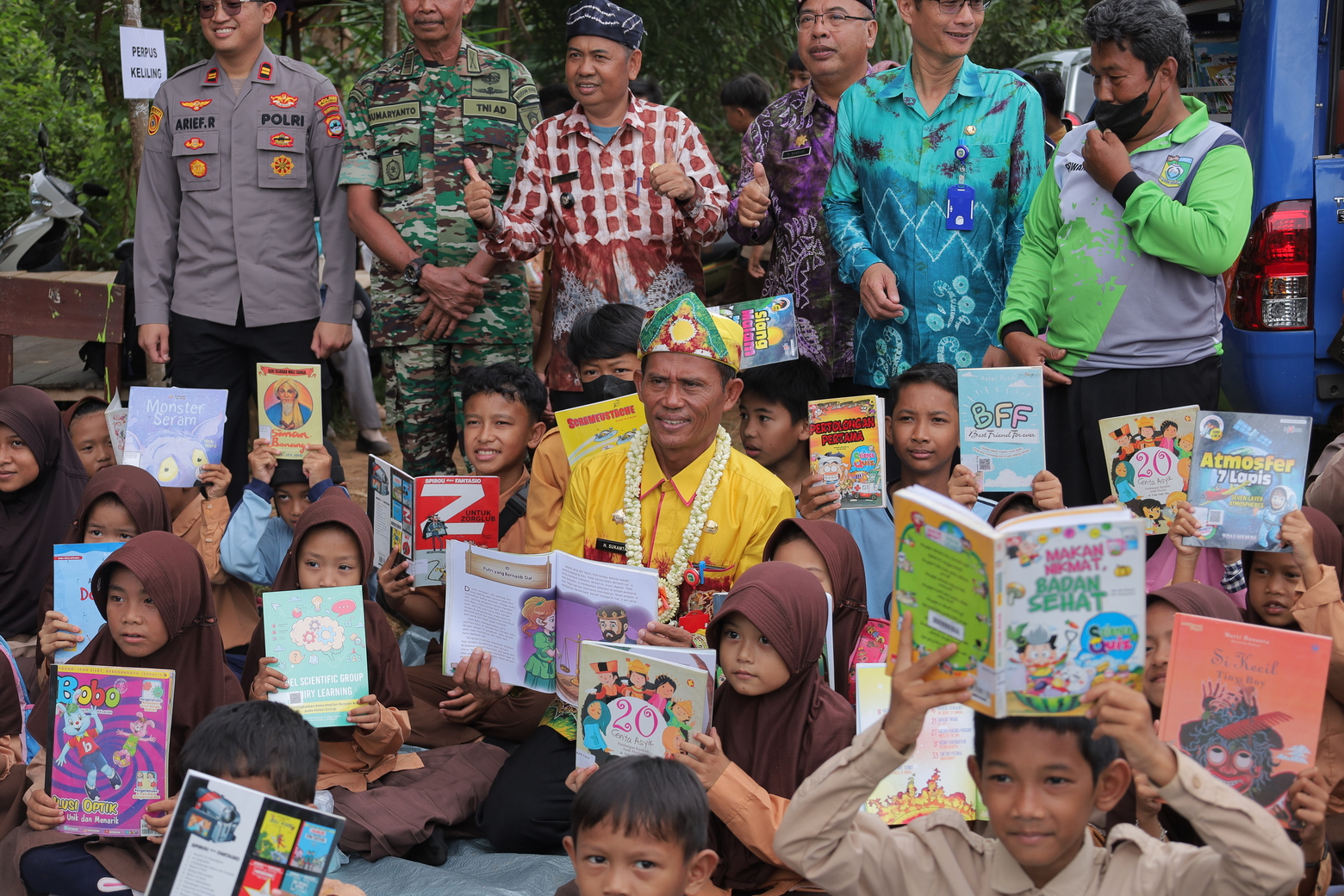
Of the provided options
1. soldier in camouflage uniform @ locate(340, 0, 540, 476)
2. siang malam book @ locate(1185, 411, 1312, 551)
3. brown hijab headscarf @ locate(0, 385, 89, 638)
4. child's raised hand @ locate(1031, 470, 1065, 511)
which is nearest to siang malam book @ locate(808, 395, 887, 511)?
child's raised hand @ locate(1031, 470, 1065, 511)

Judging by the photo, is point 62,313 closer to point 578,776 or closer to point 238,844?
point 578,776

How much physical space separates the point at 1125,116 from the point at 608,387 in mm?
2013

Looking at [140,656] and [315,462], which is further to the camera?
[315,462]

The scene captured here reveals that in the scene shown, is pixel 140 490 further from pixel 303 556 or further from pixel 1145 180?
pixel 1145 180

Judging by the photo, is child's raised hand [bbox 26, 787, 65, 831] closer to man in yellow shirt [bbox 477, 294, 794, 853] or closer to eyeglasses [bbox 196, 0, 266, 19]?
man in yellow shirt [bbox 477, 294, 794, 853]

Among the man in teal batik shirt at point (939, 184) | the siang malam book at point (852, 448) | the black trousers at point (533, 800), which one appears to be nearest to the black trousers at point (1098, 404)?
the man in teal batik shirt at point (939, 184)

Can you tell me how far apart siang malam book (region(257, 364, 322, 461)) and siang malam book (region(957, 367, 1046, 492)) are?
2.42 metres

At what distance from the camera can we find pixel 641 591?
369 centimetres

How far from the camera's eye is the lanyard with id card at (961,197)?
187 inches

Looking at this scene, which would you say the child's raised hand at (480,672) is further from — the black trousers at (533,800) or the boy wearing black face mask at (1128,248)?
the boy wearing black face mask at (1128,248)

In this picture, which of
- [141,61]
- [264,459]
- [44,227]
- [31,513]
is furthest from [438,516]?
[44,227]

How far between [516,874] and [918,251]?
252cm

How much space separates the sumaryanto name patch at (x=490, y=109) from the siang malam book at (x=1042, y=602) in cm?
378

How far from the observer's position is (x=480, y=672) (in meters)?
3.92
